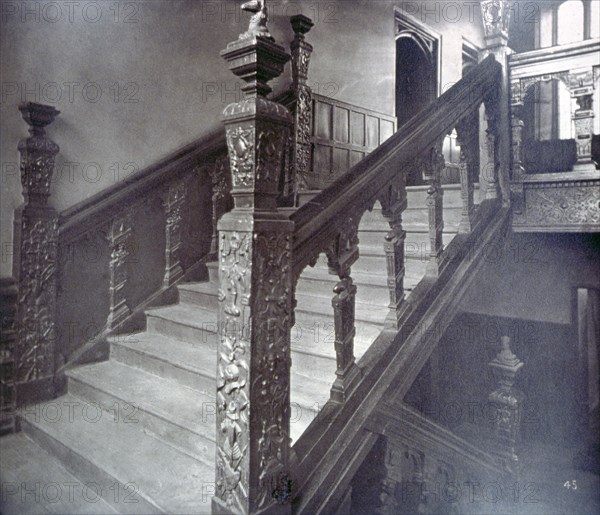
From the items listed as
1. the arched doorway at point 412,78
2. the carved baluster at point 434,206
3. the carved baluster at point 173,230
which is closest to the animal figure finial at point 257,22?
the carved baluster at point 434,206

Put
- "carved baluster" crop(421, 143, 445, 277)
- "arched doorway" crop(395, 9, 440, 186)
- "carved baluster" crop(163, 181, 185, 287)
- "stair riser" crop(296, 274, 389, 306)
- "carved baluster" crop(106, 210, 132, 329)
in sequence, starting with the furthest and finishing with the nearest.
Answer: "arched doorway" crop(395, 9, 440, 186) < "carved baluster" crop(163, 181, 185, 287) < "carved baluster" crop(106, 210, 132, 329) < "stair riser" crop(296, 274, 389, 306) < "carved baluster" crop(421, 143, 445, 277)

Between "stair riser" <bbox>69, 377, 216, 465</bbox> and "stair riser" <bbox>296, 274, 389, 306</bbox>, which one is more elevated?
"stair riser" <bbox>296, 274, 389, 306</bbox>

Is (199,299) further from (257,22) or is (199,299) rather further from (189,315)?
(257,22)

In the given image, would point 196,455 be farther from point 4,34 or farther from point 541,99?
point 541,99

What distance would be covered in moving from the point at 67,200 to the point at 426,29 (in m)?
4.85

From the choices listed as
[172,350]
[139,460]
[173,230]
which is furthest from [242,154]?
[173,230]

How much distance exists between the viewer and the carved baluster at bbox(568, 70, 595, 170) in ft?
8.71

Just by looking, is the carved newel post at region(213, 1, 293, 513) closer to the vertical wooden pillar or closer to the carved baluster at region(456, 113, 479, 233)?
the carved baluster at region(456, 113, 479, 233)

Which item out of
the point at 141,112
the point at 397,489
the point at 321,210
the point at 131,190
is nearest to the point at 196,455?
the point at 397,489

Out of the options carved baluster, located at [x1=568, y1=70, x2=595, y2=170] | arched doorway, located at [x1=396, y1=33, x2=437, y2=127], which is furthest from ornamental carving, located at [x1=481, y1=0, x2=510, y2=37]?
arched doorway, located at [x1=396, y1=33, x2=437, y2=127]

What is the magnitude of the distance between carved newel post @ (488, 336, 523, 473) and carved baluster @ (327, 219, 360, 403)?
146 cm

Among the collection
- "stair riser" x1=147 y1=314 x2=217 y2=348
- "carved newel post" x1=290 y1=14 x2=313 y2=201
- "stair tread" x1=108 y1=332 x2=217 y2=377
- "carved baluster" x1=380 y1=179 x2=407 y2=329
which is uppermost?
"carved newel post" x1=290 y1=14 x2=313 y2=201

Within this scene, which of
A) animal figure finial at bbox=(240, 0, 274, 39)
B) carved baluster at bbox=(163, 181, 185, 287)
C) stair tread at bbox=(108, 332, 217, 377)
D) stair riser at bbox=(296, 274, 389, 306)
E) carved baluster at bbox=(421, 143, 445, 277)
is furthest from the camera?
carved baluster at bbox=(163, 181, 185, 287)

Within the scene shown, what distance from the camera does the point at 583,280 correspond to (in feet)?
12.6
